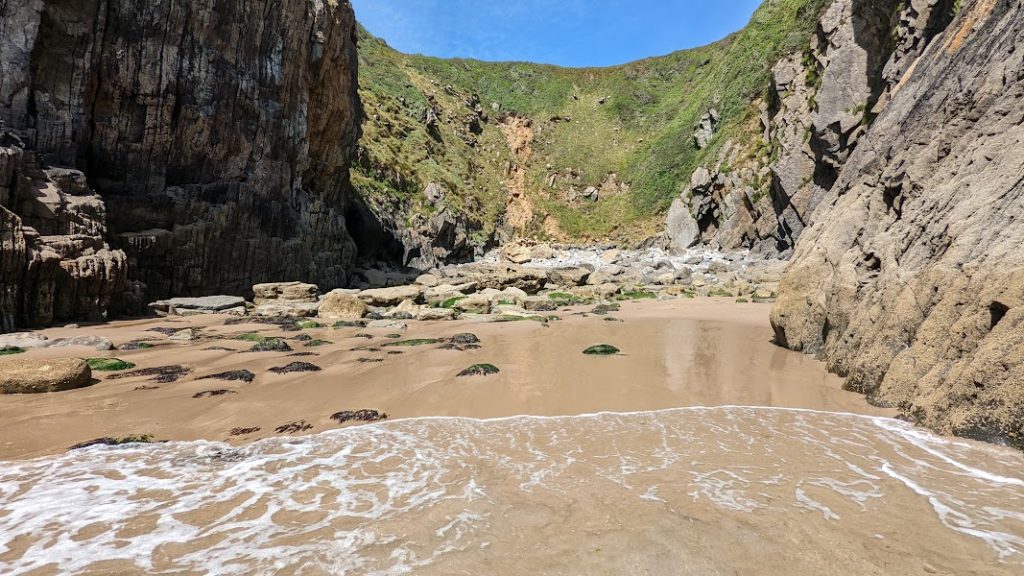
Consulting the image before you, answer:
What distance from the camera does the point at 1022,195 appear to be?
18.9 feet

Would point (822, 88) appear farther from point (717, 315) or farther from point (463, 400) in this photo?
point (463, 400)

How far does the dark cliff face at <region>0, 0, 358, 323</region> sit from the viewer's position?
1845cm

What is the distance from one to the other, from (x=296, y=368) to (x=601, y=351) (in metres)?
6.64

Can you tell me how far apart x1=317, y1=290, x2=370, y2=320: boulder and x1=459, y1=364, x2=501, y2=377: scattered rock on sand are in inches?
437

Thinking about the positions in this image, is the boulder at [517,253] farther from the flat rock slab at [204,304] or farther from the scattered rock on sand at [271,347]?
the scattered rock on sand at [271,347]

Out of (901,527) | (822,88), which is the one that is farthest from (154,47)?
Answer: (822,88)

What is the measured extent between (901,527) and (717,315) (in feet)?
49.0

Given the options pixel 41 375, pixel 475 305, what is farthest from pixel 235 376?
pixel 475 305

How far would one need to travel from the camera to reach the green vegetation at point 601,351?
34.3ft

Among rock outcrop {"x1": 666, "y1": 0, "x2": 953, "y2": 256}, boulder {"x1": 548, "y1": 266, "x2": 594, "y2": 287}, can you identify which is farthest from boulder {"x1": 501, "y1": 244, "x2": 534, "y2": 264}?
boulder {"x1": 548, "y1": 266, "x2": 594, "y2": 287}

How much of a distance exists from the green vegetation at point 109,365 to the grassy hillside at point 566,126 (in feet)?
121

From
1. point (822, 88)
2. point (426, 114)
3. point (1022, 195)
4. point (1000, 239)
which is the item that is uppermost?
point (426, 114)

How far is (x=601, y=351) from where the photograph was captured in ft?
34.5

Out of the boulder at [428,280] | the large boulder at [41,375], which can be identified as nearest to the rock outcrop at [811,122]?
the boulder at [428,280]
